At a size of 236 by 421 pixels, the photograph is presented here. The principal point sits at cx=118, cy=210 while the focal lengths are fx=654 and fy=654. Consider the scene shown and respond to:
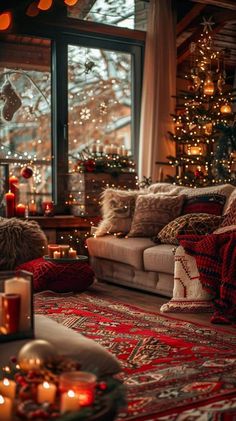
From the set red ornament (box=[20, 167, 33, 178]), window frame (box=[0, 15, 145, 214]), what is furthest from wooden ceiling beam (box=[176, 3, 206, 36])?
red ornament (box=[20, 167, 33, 178])

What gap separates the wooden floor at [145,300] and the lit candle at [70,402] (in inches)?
92.3

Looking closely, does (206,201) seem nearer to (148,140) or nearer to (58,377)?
(148,140)

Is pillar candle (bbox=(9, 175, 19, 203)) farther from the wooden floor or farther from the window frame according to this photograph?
the wooden floor

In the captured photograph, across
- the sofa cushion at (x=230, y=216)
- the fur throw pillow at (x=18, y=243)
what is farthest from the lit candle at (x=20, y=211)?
the sofa cushion at (x=230, y=216)

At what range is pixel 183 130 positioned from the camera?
764cm

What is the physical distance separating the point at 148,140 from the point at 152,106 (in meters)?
0.41

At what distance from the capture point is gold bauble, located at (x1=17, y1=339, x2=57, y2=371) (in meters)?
1.93

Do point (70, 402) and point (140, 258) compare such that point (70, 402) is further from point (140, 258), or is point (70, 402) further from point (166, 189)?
point (166, 189)

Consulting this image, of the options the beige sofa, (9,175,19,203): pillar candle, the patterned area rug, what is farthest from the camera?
(9,175,19,203): pillar candle

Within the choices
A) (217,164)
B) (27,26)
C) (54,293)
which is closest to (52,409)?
(54,293)

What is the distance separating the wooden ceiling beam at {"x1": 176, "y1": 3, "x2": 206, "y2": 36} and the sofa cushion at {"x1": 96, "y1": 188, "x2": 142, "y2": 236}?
9.84ft

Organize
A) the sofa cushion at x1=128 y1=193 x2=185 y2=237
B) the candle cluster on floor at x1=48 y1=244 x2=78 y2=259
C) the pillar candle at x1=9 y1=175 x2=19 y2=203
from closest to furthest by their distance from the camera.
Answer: the candle cluster on floor at x1=48 y1=244 x2=78 y2=259
the sofa cushion at x1=128 y1=193 x2=185 y2=237
the pillar candle at x1=9 y1=175 x2=19 y2=203

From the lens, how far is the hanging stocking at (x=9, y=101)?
7.09 m

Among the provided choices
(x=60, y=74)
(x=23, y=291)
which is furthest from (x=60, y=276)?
(x=60, y=74)
